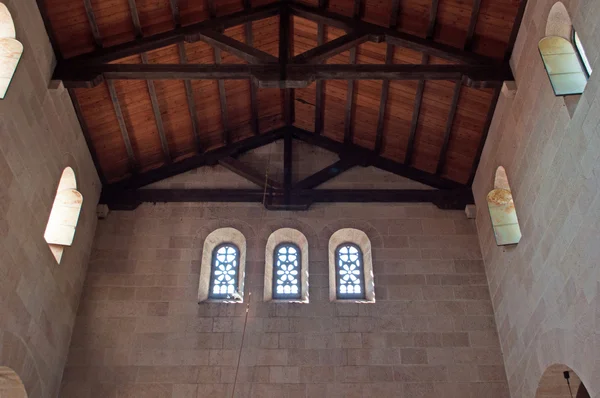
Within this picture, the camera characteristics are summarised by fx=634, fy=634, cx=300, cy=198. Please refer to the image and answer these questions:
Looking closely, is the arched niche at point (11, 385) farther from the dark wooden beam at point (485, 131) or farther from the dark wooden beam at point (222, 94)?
the dark wooden beam at point (485, 131)

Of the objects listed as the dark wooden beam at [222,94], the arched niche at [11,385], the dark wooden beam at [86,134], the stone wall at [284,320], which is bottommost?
the arched niche at [11,385]

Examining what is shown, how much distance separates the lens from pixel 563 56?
7531mm

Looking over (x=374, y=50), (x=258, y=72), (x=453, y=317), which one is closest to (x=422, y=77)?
(x=374, y=50)

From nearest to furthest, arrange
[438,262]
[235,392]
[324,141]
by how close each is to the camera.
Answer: [235,392] → [438,262] → [324,141]

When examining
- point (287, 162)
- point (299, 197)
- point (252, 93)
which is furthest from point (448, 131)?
point (252, 93)

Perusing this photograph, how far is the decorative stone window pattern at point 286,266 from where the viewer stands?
10094mm

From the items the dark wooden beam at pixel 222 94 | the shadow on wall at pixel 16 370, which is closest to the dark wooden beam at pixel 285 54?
the dark wooden beam at pixel 222 94

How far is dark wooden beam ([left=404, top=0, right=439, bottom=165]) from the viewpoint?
29.0 feet

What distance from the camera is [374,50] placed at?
993cm

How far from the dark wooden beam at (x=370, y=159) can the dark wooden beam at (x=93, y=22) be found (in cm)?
404

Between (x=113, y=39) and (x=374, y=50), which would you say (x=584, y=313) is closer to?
(x=374, y=50)

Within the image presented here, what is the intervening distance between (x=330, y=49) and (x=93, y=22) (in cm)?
333

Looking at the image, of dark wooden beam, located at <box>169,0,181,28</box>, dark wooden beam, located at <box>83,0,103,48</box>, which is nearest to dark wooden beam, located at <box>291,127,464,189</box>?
A: dark wooden beam, located at <box>169,0,181,28</box>

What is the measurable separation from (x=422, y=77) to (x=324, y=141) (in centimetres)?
299
